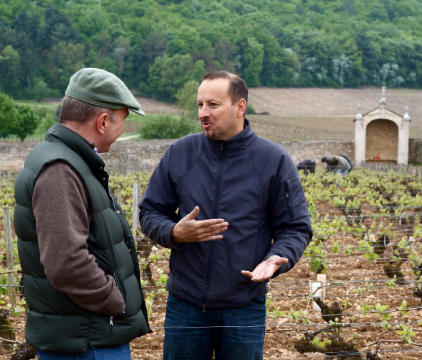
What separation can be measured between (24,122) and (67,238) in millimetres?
44601

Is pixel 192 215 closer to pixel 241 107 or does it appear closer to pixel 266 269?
pixel 266 269

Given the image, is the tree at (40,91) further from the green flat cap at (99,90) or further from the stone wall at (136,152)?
the green flat cap at (99,90)

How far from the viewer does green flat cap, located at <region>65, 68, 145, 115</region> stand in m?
2.38

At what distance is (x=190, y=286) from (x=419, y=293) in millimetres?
3851

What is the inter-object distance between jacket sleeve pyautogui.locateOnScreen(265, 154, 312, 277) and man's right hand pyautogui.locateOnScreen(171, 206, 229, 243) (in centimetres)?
30

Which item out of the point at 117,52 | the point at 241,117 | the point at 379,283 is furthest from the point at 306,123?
the point at 241,117

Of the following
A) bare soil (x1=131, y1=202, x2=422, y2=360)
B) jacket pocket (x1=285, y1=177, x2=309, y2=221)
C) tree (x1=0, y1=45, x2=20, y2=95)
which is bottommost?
bare soil (x1=131, y1=202, x2=422, y2=360)

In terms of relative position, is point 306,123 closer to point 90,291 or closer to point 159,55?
point 159,55

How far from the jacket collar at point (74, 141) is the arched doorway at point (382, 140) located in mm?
31056

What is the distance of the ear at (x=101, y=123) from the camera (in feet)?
7.84

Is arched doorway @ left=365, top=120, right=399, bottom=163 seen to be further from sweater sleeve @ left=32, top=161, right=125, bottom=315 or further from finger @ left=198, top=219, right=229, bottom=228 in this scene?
sweater sleeve @ left=32, top=161, right=125, bottom=315

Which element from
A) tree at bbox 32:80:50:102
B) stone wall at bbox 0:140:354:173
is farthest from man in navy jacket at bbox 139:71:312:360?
tree at bbox 32:80:50:102

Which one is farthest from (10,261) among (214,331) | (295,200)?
(295,200)

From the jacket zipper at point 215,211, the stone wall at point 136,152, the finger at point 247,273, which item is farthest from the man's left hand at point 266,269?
the stone wall at point 136,152
